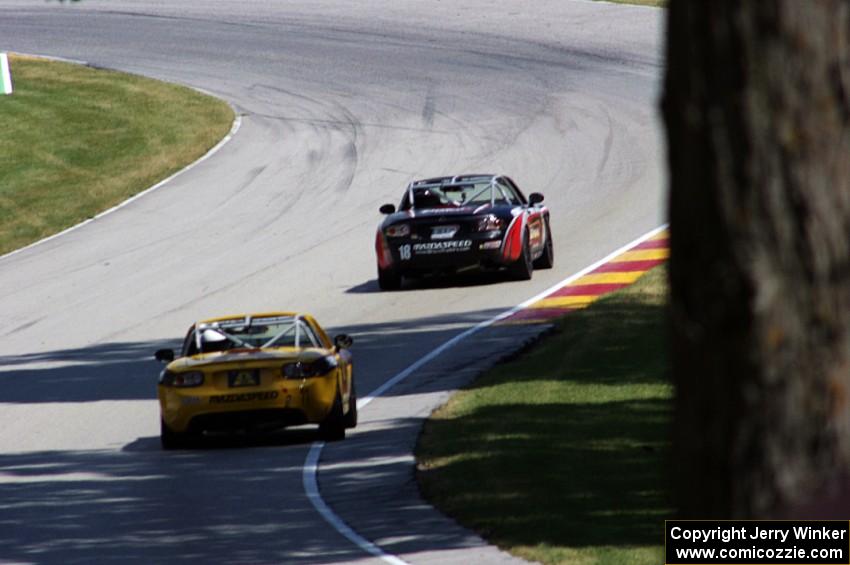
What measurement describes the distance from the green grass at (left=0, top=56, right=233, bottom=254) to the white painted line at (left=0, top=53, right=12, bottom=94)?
235mm

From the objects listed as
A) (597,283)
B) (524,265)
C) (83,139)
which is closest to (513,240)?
(524,265)

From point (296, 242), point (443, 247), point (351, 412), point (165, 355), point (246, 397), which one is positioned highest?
point (165, 355)

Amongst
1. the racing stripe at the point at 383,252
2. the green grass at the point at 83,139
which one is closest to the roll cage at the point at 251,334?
the racing stripe at the point at 383,252

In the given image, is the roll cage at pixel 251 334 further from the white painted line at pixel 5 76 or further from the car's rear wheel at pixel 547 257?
the white painted line at pixel 5 76

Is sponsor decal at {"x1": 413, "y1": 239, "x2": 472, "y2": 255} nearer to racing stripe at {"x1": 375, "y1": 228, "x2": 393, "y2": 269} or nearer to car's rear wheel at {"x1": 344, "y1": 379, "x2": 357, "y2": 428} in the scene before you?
racing stripe at {"x1": 375, "y1": 228, "x2": 393, "y2": 269}

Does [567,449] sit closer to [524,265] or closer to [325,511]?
[325,511]

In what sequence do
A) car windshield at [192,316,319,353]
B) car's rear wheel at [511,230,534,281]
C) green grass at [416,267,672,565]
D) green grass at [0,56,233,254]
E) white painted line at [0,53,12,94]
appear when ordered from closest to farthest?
green grass at [416,267,672,565]
car windshield at [192,316,319,353]
car's rear wheel at [511,230,534,281]
green grass at [0,56,233,254]
white painted line at [0,53,12,94]

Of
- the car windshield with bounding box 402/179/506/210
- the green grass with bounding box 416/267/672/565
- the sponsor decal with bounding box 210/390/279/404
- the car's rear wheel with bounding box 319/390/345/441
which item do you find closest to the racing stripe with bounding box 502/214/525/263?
the car windshield with bounding box 402/179/506/210

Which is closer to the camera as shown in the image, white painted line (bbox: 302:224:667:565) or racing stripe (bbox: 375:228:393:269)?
white painted line (bbox: 302:224:667:565)

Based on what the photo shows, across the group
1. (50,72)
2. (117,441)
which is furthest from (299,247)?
(50,72)

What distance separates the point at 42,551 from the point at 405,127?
26.7 meters

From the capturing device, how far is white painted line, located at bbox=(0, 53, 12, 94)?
1672 inches

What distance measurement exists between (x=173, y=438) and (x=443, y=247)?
8479mm

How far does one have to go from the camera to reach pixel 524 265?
24.4 meters
